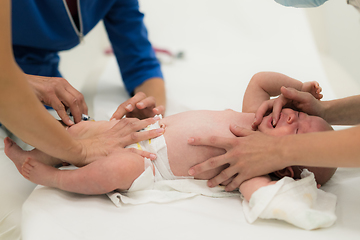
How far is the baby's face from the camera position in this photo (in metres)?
0.98

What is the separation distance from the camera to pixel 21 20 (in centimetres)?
124

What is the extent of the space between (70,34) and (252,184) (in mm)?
1016

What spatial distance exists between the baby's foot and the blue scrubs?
618 millimetres

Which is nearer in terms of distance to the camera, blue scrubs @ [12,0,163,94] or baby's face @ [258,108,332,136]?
baby's face @ [258,108,332,136]

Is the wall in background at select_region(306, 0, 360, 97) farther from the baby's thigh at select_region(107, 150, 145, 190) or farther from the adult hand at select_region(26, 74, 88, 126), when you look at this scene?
the adult hand at select_region(26, 74, 88, 126)

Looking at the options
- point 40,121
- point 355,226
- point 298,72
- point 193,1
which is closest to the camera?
point 40,121

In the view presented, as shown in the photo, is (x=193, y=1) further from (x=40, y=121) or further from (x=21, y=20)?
(x=40, y=121)

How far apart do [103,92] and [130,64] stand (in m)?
0.20

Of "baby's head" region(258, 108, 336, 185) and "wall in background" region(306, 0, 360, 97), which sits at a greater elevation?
"wall in background" region(306, 0, 360, 97)

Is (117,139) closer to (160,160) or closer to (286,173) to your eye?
(160,160)

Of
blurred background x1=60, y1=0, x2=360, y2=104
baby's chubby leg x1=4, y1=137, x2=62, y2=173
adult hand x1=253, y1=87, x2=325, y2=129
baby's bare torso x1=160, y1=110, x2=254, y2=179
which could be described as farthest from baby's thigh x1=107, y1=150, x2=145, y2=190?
blurred background x1=60, y1=0, x2=360, y2=104

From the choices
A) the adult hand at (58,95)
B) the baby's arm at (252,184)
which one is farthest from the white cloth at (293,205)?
the adult hand at (58,95)

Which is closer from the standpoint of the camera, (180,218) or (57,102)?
(180,218)

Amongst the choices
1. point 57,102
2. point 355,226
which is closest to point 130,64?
point 57,102
